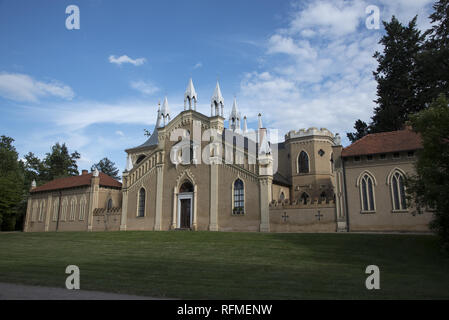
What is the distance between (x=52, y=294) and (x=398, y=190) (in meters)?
24.2

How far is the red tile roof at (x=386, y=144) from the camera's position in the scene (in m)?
26.3

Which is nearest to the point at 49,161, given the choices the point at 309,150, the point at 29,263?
the point at 309,150

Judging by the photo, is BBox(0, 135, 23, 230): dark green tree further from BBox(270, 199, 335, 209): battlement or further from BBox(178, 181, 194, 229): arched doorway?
BBox(270, 199, 335, 209): battlement

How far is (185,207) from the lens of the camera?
116 feet

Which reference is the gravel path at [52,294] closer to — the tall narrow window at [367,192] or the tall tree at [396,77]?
the tall narrow window at [367,192]

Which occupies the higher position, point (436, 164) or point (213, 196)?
point (436, 164)

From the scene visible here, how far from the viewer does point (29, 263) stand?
1683 cm

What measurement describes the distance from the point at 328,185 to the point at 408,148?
1206cm

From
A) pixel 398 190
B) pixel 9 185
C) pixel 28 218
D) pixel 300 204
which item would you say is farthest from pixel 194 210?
pixel 9 185

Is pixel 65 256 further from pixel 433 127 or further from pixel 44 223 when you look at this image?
pixel 44 223

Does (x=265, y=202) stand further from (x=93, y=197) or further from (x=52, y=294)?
(x=93, y=197)

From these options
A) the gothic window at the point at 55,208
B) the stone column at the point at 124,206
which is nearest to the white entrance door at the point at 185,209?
the stone column at the point at 124,206
